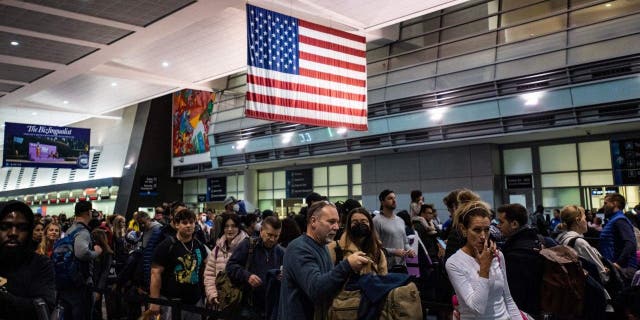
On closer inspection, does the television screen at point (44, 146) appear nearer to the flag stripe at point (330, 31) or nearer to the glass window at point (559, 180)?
the flag stripe at point (330, 31)

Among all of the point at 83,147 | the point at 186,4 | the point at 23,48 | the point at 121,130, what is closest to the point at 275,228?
the point at 186,4

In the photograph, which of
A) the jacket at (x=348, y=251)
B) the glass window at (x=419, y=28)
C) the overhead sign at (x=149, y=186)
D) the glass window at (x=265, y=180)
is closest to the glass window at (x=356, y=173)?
the glass window at (x=265, y=180)

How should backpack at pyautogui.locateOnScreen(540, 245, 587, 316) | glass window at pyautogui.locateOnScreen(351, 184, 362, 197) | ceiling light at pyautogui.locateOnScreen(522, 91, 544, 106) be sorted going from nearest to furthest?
backpack at pyautogui.locateOnScreen(540, 245, 587, 316), ceiling light at pyautogui.locateOnScreen(522, 91, 544, 106), glass window at pyautogui.locateOnScreen(351, 184, 362, 197)

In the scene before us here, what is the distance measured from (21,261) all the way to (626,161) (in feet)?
50.8

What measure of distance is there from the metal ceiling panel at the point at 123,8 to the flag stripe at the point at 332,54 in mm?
2988

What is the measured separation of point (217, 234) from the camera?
763 cm

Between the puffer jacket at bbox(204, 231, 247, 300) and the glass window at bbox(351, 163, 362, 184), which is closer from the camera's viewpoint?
the puffer jacket at bbox(204, 231, 247, 300)

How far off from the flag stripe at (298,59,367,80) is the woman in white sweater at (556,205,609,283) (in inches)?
298

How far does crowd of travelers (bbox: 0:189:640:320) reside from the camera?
9.01ft

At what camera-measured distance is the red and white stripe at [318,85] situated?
35.8 feet

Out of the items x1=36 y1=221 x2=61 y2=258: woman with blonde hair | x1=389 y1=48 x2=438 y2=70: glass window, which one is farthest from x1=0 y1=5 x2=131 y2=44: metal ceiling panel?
x1=389 y1=48 x2=438 y2=70: glass window

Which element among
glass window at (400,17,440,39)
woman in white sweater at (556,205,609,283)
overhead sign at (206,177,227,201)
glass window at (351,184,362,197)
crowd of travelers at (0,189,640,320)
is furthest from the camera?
overhead sign at (206,177,227,201)

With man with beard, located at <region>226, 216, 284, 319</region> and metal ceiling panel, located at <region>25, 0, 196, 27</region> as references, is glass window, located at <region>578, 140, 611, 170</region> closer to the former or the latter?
metal ceiling panel, located at <region>25, 0, 196, 27</region>

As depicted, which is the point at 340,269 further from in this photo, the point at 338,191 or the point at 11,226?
the point at 338,191
